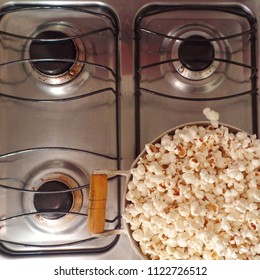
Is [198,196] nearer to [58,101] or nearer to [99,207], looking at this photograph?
[99,207]

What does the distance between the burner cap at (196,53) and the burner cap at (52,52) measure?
20 centimetres

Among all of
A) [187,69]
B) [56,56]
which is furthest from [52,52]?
[187,69]

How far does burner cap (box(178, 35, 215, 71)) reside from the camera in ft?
2.83

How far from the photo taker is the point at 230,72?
0.89 m

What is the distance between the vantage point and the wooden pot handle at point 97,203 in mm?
769

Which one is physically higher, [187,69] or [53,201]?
[187,69]

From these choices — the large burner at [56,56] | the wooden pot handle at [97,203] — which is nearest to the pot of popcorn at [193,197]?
the wooden pot handle at [97,203]

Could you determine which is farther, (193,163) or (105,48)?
(105,48)

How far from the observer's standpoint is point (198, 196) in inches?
29.9


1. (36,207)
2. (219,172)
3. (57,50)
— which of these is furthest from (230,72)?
(36,207)
